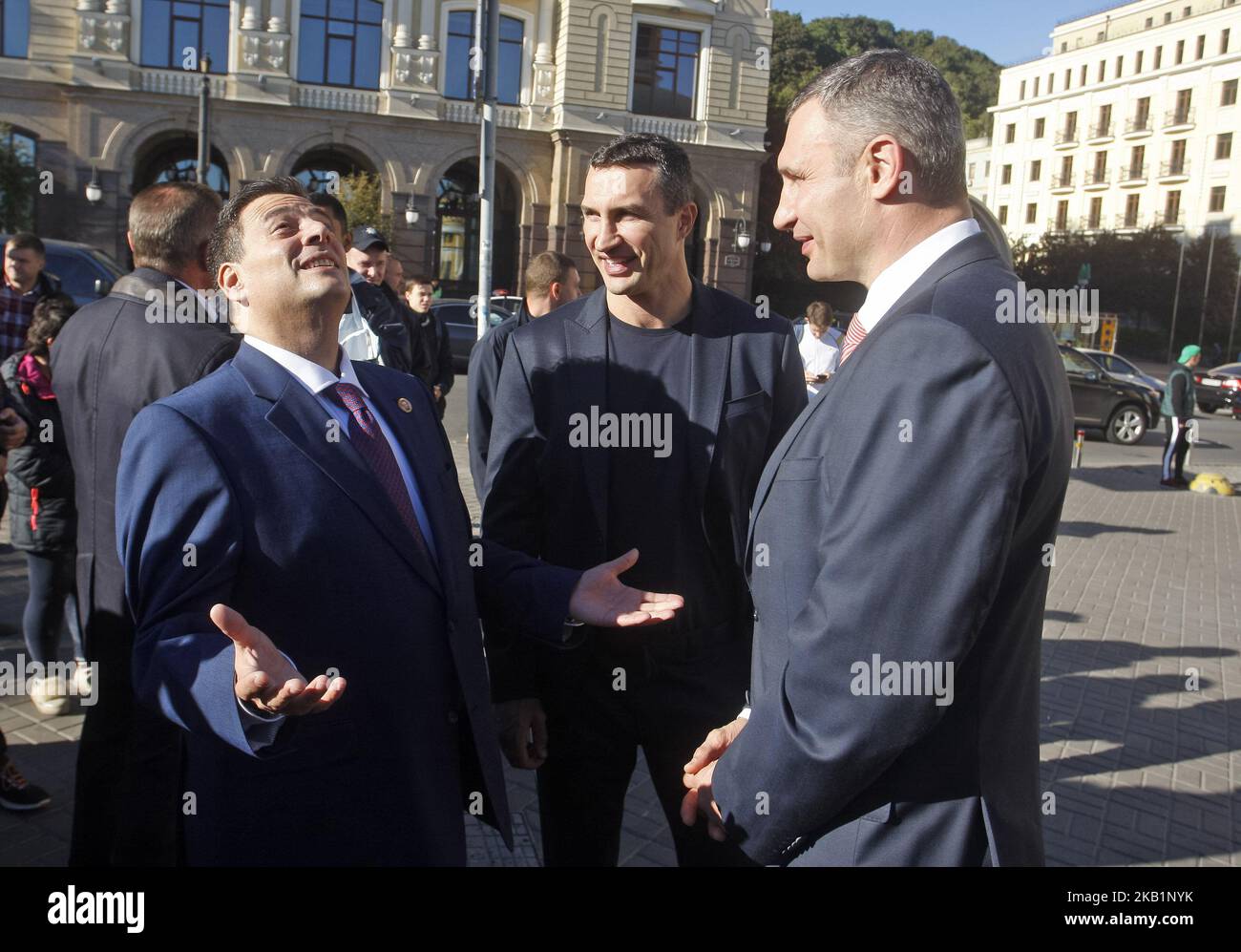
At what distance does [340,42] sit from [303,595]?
113ft

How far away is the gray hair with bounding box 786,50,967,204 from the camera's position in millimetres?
1983

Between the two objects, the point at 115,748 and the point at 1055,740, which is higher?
the point at 115,748

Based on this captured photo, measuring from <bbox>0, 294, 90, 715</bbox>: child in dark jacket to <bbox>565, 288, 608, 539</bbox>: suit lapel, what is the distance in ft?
10.0

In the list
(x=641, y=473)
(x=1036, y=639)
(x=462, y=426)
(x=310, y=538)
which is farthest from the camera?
(x=462, y=426)

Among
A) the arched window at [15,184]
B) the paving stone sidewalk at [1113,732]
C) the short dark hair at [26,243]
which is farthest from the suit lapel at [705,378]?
the arched window at [15,184]

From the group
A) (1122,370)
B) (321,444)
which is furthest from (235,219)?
(1122,370)

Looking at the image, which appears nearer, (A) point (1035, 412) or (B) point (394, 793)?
(A) point (1035, 412)

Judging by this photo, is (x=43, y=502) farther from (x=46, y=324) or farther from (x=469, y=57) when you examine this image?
(x=469, y=57)

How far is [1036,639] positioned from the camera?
199 centimetres

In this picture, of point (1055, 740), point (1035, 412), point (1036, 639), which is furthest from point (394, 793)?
point (1055, 740)

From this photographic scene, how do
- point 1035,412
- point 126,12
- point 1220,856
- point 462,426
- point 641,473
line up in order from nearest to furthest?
point 1035,412 → point 641,473 → point 1220,856 → point 462,426 → point 126,12

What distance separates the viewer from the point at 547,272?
654 cm

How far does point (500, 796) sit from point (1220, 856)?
3641 mm

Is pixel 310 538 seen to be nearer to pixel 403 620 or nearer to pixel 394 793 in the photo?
pixel 403 620
